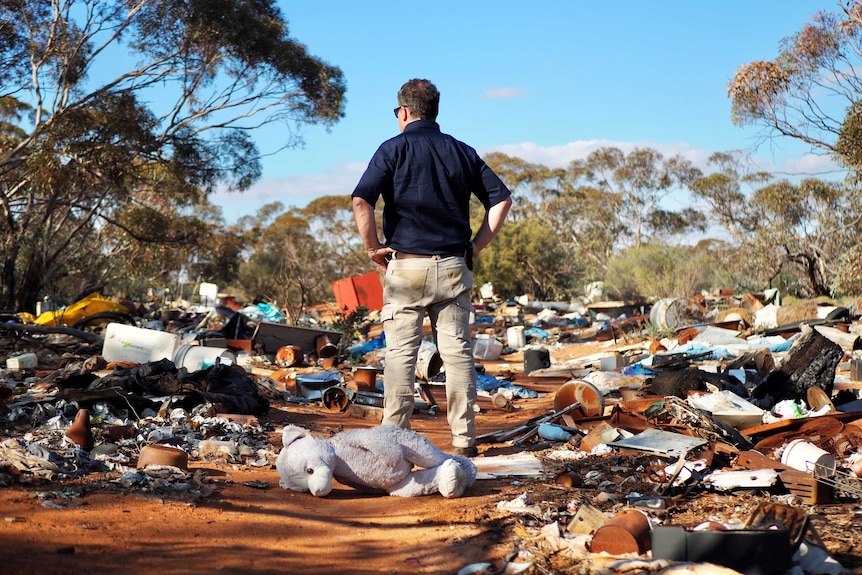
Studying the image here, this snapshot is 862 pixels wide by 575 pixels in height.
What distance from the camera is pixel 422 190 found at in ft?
14.2

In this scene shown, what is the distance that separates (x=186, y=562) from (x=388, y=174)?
2.32 metres

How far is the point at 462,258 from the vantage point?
4410 mm

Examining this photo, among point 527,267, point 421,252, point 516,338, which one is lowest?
point 516,338

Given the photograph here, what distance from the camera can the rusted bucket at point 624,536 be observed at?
2.74m

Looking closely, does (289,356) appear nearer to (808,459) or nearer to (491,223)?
(491,223)

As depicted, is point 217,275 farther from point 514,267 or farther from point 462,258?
point 462,258

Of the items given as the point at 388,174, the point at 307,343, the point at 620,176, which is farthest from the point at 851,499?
the point at 620,176

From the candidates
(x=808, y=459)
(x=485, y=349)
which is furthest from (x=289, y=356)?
(x=808, y=459)

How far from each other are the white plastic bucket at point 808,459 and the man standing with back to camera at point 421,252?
1551mm

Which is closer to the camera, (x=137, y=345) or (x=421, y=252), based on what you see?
(x=421, y=252)

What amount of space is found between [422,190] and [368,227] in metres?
0.34

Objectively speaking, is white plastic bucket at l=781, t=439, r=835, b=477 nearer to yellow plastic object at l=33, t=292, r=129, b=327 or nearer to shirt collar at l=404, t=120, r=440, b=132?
shirt collar at l=404, t=120, r=440, b=132

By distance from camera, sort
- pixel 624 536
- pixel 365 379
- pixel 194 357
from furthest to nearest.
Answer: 1. pixel 194 357
2. pixel 365 379
3. pixel 624 536

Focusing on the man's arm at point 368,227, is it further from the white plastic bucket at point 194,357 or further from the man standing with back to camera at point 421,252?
the white plastic bucket at point 194,357
